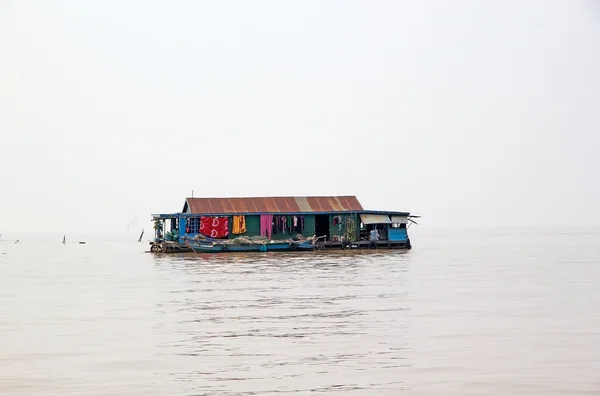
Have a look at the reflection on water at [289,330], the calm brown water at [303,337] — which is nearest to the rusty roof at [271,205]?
the reflection on water at [289,330]

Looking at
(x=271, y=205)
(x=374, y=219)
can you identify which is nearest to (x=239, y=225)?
(x=271, y=205)

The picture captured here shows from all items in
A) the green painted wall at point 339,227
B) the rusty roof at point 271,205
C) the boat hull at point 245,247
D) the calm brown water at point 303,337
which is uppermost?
the rusty roof at point 271,205

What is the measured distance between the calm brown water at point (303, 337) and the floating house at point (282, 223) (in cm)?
1918

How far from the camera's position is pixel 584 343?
1672 cm

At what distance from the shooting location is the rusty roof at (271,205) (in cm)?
5516

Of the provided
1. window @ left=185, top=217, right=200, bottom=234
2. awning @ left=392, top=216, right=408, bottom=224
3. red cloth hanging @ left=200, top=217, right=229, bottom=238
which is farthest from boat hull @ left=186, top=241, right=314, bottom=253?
awning @ left=392, top=216, right=408, bottom=224

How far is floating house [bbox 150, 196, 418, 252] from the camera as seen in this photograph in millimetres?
53875

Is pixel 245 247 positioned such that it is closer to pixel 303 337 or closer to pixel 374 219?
pixel 374 219

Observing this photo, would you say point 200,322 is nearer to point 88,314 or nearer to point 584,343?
point 88,314

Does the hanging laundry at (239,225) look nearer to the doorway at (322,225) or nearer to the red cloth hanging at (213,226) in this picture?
the red cloth hanging at (213,226)

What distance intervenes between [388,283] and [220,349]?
1675 cm

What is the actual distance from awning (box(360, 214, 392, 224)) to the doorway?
2.41m

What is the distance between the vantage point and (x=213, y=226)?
177 ft

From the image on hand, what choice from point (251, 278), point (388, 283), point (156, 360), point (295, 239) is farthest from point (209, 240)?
point (156, 360)
